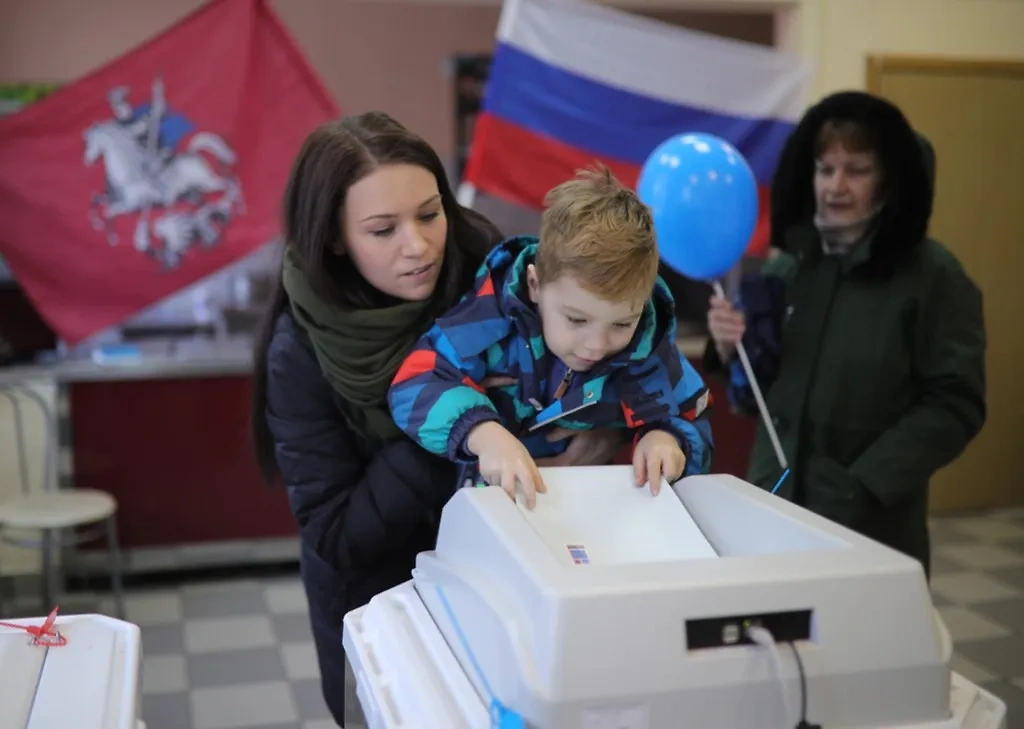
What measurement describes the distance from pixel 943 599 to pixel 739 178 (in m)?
2.23

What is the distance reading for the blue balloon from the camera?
6.60ft

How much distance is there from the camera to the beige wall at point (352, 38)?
4.65 m

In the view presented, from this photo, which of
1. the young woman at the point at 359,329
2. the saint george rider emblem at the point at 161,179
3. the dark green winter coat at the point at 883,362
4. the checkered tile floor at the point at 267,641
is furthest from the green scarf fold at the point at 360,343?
the saint george rider emblem at the point at 161,179

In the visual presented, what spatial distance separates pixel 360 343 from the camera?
135 centimetres

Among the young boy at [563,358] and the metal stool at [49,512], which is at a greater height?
the young boy at [563,358]

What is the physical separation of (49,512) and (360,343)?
7.18ft

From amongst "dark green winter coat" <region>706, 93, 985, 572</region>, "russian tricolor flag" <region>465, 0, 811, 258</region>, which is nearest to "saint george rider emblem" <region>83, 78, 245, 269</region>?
"russian tricolor flag" <region>465, 0, 811, 258</region>

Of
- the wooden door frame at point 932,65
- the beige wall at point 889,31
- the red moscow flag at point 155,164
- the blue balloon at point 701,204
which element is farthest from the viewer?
the wooden door frame at point 932,65

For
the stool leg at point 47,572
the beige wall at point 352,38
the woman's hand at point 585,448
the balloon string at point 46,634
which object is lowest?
the stool leg at point 47,572

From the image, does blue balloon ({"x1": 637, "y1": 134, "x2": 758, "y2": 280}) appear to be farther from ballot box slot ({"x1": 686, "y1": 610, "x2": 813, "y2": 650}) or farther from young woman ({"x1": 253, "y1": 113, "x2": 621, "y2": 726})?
ballot box slot ({"x1": 686, "y1": 610, "x2": 813, "y2": 650})

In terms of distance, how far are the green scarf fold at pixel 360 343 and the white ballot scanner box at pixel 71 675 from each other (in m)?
0.39

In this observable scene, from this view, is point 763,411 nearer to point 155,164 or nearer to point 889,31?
point 155,164

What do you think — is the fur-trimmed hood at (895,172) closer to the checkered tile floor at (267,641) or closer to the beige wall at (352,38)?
the checkered tile floor at (267,641)

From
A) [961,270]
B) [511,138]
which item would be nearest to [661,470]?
[961,270]
